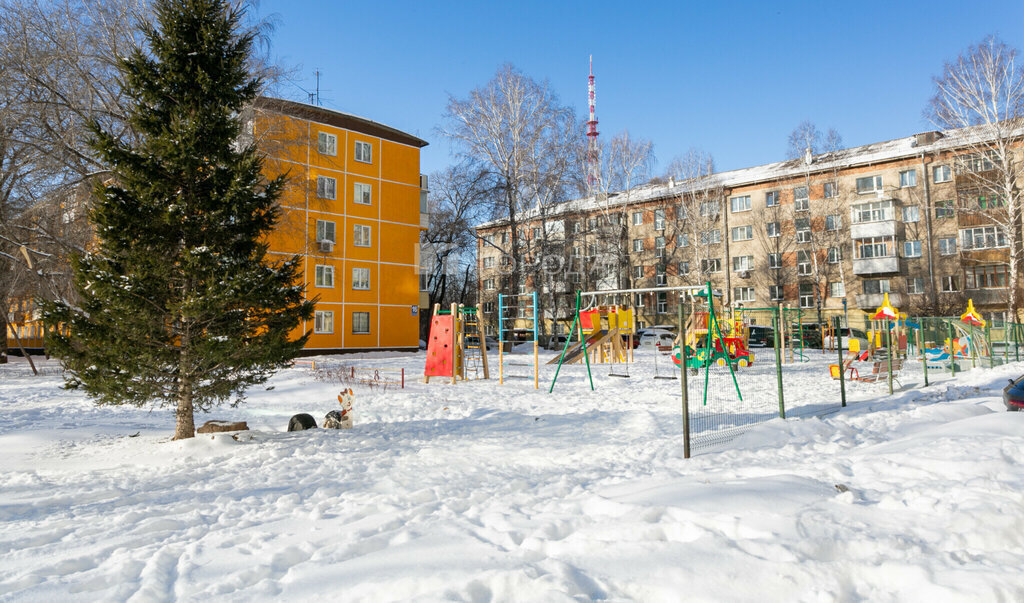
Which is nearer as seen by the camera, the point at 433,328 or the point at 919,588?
the point at 919,588

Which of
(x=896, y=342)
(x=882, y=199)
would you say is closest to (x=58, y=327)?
(x=896, y=342)

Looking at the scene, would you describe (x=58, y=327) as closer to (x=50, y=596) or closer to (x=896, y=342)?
(x=50, y=596)

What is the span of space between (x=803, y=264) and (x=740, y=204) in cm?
740

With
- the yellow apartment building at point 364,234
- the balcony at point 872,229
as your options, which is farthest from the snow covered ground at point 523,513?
the balcony at point 872,229

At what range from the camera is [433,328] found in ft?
58.4

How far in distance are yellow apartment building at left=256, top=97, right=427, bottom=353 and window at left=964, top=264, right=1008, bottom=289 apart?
37340 millimetres

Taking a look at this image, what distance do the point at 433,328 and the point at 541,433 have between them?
9.10 metres

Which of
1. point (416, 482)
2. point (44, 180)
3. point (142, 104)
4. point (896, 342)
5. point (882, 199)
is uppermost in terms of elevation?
point (882, 199)

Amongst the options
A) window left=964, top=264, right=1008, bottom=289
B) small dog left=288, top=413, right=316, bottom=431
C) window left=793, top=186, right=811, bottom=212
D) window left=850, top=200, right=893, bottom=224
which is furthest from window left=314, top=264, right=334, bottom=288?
window left=964, top=264, right=1008, bottom=289

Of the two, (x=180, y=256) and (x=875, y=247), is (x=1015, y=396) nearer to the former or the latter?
(x=180, y=256)

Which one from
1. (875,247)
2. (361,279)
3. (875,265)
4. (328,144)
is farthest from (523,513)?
(875,247)

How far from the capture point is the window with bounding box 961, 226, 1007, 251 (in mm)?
39469

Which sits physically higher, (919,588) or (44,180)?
(44,180)

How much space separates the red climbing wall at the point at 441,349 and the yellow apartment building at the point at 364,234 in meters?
16.1
